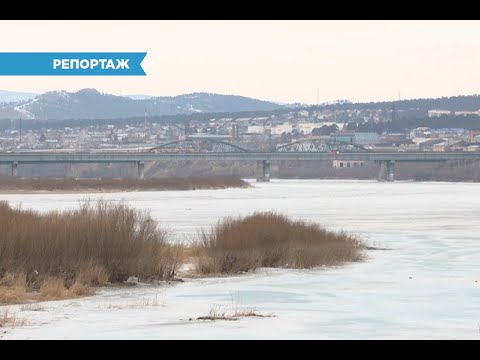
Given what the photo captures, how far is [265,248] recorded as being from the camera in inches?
1379

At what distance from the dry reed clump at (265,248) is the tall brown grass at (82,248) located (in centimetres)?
214

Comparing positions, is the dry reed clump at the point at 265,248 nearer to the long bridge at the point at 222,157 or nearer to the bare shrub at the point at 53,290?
the bare shrub at the point at 53,290

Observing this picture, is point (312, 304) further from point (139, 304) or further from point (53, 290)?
point (53, 290)

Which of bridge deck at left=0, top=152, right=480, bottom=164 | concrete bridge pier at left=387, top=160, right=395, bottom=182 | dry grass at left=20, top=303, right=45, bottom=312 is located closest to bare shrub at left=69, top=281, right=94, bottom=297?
dry grass at left=20, top=303, right=45, bottom=312

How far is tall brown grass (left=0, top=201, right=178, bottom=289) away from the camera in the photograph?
28.2 meters

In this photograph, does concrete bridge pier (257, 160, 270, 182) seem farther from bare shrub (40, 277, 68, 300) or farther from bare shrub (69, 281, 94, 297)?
bare shrub (40, 277, 68, 300)

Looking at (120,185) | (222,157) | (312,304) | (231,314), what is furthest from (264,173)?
(231,314)

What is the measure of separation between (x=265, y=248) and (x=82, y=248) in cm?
751

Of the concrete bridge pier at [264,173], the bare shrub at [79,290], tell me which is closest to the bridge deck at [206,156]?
the concrete bridge pier at [264,173]

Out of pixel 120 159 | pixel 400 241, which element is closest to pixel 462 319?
pixel 400 241

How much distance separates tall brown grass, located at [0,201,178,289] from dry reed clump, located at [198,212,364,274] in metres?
2.14
